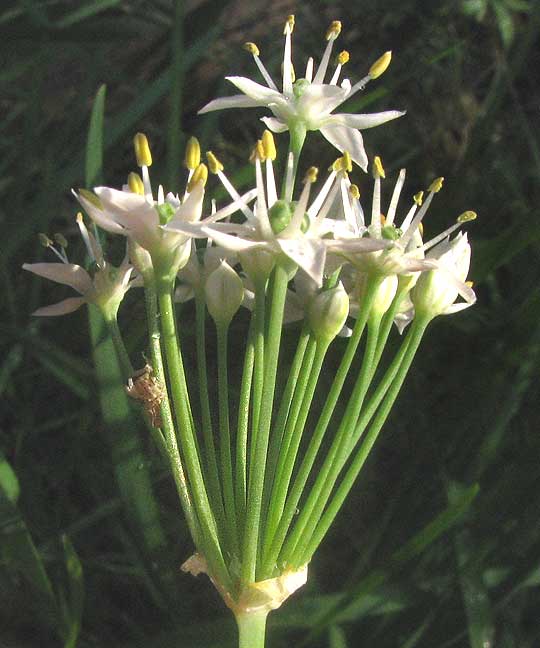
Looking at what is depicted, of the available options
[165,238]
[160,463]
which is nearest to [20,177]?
[160,463]

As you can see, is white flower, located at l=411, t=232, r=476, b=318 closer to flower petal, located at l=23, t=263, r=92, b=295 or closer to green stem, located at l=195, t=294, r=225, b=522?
green stem, located at l=195, t=294, r=225, b=522

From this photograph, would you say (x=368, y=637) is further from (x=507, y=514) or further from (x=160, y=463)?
(x=160, y=463)

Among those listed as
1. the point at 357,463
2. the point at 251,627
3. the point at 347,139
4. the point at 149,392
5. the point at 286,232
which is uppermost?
the point at 347,139

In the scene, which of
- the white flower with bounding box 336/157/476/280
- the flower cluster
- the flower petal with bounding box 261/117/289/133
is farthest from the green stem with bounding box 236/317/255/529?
the flower petal with bounding box 261/117/289/133

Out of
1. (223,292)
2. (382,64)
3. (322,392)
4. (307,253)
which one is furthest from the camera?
(322,392)

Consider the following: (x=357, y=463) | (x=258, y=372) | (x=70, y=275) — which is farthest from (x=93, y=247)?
(x=357, y=463)

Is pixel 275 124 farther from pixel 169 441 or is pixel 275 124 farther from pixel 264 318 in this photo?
pixel 169 441

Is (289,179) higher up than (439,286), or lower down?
higher up
